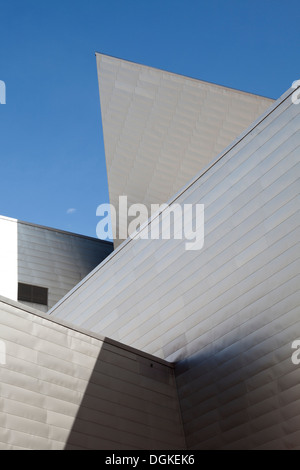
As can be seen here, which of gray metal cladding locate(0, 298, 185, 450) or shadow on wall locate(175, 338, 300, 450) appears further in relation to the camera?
shadow on wall locate(175, 338, 300, 450)

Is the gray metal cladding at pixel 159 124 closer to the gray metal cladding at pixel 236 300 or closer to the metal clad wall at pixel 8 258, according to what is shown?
the gray metal cladding at pixel 236 300

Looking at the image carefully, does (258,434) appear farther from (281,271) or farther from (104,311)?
(104,311)

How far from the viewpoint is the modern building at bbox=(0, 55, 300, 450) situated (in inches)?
401

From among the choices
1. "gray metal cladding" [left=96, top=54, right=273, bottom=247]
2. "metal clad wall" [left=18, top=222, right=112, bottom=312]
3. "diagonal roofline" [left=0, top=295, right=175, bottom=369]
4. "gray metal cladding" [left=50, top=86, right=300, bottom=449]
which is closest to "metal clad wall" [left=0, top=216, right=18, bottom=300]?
"metal clad wall" [left=18, top=222, right=112, bottom=312]

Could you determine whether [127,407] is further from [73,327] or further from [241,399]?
[241,399]

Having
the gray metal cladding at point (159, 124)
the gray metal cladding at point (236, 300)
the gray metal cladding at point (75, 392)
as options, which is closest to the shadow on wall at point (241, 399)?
the gray metal cladding at point (236, 300)

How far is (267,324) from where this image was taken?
11484 millimetres

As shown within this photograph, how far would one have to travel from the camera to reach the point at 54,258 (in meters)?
24.0

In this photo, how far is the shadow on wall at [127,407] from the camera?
10367mm

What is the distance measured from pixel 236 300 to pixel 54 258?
1297 centimetres

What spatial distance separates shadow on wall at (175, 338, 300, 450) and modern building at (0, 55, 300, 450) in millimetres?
23

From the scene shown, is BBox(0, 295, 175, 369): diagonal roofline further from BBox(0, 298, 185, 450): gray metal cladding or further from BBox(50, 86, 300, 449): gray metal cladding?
BBox(50, 86, 300, 449): gray metal cladding

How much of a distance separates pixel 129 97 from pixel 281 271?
9.39 metres
